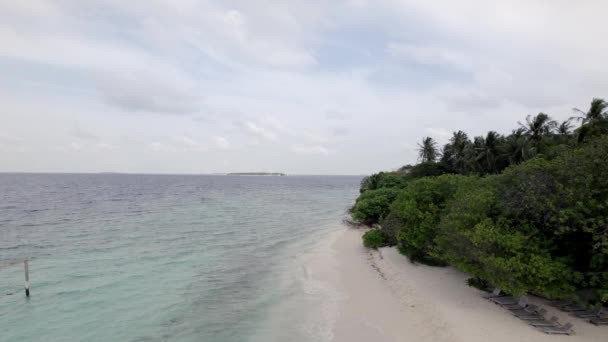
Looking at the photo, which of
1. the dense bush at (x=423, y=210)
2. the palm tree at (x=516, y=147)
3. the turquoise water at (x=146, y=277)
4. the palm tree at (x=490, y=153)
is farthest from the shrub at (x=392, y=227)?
the palm tree at (x=490, y=153)

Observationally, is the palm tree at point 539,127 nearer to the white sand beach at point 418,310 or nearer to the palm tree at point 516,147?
the palm tree at point 516,147

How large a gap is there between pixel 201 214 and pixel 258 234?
1826cm

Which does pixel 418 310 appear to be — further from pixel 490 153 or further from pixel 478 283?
pixel 490 153

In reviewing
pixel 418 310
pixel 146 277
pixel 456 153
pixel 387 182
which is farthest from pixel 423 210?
pixel 456 153

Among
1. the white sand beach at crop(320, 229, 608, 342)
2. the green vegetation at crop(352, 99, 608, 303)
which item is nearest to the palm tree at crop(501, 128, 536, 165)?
the green vegetation at crop(352, 99, 608, 303)

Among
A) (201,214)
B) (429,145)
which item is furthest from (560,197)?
(429,145)

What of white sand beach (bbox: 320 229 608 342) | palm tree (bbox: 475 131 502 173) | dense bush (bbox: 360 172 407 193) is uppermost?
palm tree (bbox: 475 131 502 173)

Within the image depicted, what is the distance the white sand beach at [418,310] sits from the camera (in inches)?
528

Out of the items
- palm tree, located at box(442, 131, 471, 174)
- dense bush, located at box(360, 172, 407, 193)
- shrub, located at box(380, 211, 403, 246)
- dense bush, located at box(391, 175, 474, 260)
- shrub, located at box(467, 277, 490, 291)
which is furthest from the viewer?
palm tree, located at box(442, 131, 471, 174)

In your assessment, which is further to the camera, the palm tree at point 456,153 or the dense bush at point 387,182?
the palm tree at point 456,153

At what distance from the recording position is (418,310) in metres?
16.5

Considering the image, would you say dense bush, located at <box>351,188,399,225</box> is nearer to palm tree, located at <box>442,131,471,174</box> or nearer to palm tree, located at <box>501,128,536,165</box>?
palm tree, located at <box>501,128,536,165</box>

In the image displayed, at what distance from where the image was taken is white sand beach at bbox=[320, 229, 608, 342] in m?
13.4

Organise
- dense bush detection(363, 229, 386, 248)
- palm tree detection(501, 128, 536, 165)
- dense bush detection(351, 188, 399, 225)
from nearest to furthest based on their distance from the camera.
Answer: dense bush detection(363, 229, 386, 248), dense bush detection(351, 188, 399, 225), palm tree detection(501, 128, 536, 165)
